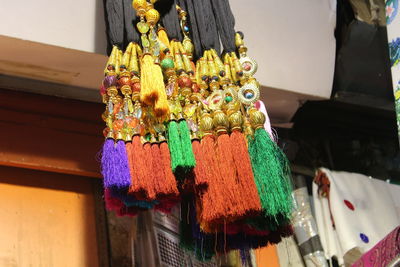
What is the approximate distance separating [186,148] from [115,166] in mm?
126

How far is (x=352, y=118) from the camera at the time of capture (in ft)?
6.67

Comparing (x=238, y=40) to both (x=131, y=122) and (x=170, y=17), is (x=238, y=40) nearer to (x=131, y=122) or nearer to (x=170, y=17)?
(x=170, y=17)

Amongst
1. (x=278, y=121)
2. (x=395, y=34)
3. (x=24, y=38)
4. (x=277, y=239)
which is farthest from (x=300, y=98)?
(x=24, y=38)

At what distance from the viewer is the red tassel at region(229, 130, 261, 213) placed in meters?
1.31

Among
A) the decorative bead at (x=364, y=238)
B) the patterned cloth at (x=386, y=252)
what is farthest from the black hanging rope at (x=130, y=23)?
the decorative bead at (x=364, y=238)

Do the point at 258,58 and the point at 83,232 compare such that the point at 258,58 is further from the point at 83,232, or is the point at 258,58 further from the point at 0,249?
the point at 0,249

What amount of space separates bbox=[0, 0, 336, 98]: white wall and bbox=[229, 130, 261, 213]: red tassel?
0.44 metres

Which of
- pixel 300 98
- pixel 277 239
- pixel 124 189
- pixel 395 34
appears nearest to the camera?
pixel 124 189

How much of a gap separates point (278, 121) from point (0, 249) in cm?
77

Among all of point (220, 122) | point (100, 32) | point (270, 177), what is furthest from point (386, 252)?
point (100, 32)

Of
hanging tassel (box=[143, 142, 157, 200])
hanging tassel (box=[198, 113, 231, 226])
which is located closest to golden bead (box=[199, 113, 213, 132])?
hanging tassel (box=[198, 113, 231, 226])

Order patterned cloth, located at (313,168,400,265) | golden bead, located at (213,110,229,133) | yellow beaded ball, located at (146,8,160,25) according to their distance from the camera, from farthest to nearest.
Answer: patterned cloth, located at (313,168,400,265), yellow beaded ball, located at (146,8,160,25), golden bead, located at (213,110,229,133)

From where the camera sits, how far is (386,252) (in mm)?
1479

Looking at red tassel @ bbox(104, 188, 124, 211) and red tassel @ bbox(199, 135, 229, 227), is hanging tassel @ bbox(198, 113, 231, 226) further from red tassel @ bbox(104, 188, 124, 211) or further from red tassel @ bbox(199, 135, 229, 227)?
red tassel @ bbox(104, 188, 124, 211)
